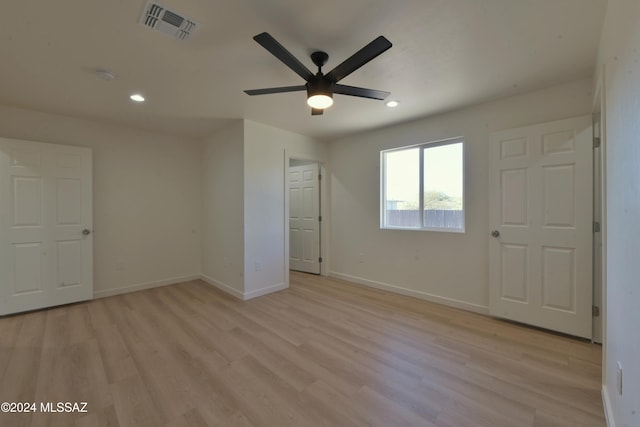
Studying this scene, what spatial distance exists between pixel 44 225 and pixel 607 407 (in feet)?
18.1

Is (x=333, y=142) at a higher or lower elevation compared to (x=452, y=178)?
higher

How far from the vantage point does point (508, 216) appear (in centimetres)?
287

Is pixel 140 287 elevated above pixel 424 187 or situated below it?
below

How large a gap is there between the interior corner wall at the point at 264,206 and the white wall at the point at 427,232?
1056mm

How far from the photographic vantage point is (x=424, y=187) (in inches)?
145

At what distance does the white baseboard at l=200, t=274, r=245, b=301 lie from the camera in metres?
3.72

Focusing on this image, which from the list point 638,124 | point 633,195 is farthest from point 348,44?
point 633,195

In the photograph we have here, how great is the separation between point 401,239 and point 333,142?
2113mm

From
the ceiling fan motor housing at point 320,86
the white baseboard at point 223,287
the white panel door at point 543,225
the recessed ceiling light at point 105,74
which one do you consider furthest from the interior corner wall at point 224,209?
the white panel door at point 543,225

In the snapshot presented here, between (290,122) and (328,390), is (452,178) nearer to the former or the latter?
(290,122)

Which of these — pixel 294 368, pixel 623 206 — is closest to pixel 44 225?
pixel 294 368

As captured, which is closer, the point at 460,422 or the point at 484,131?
the point at 460,422

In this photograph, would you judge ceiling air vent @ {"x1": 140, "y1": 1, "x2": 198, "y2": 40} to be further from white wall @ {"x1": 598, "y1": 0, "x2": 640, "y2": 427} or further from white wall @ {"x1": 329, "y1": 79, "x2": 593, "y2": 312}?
white wall @ {"x1": 329, "y1": 79, "x2": 593, "y2": 312}

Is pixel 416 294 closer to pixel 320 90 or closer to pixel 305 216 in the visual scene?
pixel 305 216
